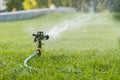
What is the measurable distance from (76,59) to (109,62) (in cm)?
45

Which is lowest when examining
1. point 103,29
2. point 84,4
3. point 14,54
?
point 103,29

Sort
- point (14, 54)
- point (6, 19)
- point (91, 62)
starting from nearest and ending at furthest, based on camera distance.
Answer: point (91, 62), point (14, 54), point (6, 19)

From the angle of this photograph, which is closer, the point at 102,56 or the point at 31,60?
the point at 31,60

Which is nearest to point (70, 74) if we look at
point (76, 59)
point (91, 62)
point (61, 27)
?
point (91, 62)

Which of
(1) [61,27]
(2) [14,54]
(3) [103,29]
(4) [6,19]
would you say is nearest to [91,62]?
(2) [14,54]

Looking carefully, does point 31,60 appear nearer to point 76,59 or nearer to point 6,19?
point 76,59

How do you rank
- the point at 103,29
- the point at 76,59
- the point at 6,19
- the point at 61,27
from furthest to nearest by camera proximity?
the point at 6,19, the point at 103,29, the point at 61,27, the point at 76,59

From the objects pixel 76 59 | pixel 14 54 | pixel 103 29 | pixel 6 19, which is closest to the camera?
pixel 76 59

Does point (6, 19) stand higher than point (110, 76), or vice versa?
point (110, 76)

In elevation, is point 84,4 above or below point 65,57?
above

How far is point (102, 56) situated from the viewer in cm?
486

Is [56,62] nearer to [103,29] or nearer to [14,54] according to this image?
[14,54]

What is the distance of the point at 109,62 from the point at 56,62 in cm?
54

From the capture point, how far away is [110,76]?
11.4 ft
